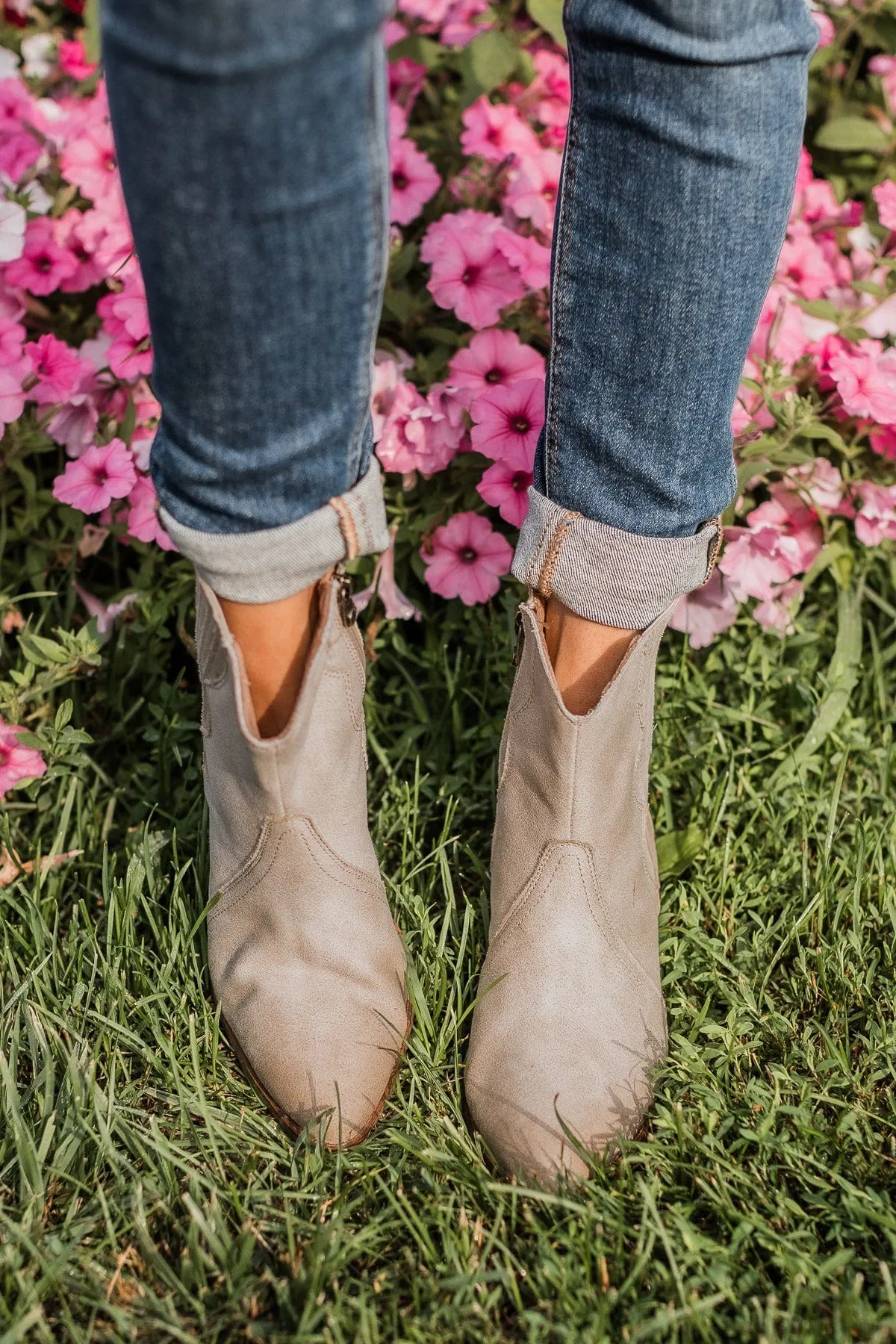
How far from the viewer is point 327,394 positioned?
0.94 m

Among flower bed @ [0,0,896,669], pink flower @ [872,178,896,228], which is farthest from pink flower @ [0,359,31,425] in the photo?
pink flower @ [872,178,896,228]

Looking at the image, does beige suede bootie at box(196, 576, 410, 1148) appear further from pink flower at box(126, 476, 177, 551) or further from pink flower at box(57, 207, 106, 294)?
pink flower at box(57, 207, 106, 294)

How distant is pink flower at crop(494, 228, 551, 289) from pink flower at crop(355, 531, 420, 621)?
17.6 inches

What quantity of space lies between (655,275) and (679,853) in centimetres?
79

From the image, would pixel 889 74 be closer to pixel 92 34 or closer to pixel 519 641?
pixel 92 34

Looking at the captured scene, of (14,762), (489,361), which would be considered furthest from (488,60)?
(14,762)

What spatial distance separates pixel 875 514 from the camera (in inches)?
68.1

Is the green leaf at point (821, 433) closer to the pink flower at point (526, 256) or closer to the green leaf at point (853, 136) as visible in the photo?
the pink flower at point (526, 256)

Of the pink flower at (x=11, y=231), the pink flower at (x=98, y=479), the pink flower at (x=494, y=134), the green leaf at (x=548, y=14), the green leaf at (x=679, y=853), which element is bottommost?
the green leaf at (x=679, y=853)

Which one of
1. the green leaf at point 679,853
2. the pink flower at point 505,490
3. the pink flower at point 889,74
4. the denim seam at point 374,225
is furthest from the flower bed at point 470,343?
the denim seam at point 374,225

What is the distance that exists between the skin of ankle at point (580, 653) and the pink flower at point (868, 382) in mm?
691

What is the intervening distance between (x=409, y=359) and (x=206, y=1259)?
125cm

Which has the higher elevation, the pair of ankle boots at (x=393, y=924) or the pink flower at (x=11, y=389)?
the pink flower at (x=11, y=389)

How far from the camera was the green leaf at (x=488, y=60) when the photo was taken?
1813 mm
